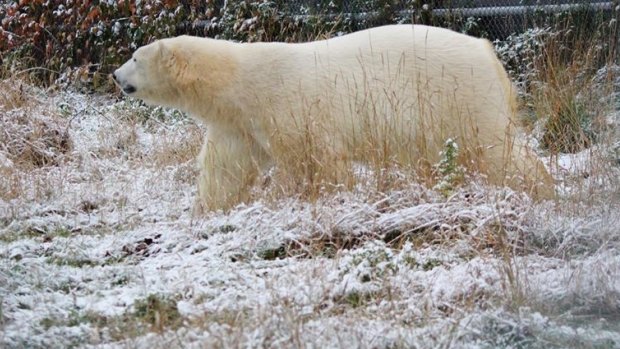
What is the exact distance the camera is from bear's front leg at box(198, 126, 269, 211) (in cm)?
591

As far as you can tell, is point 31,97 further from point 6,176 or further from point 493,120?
point 493,120

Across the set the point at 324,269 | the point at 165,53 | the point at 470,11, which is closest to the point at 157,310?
the point at 324,269

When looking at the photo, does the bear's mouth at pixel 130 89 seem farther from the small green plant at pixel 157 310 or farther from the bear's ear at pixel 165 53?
the small green plant at pixel 157 310

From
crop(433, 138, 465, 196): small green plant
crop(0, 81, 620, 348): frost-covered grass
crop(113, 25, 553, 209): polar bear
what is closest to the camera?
crop(0, 81, 620, 348): frost-covered grass

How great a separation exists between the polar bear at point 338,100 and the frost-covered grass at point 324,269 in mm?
431

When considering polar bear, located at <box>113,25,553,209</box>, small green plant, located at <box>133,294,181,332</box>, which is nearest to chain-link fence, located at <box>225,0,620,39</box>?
polar bear, located at <box>113,25,553,209</box>

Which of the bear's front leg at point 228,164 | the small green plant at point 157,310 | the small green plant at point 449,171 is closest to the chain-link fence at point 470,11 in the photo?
the bear's front leg at point 228,164

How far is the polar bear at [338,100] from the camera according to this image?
5.74m

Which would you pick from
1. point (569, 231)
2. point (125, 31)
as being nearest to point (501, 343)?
point (569, 231)

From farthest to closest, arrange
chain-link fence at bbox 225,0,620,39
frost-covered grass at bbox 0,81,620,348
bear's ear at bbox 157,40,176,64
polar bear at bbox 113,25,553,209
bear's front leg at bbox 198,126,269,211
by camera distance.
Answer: chain-link fence at bbox 225,0,620,39 < bear's ear at bbox 157,40,176,64 < bear's front leg at bbox 198,126,269,211 < polar bear at bbox 113,25,553,209 < frost-covered grass at bbox 0,81,620,348

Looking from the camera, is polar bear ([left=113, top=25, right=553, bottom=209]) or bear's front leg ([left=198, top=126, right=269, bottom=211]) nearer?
polar bear ([left=113, top=25, right=553, bottom=209])

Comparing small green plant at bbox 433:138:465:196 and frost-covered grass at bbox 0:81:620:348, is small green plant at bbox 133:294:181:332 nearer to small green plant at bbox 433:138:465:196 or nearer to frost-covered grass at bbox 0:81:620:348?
frost-covered grass at bbox 0:81:620:348

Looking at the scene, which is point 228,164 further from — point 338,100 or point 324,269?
point 324,269

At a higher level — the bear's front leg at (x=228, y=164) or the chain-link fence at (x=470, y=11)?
the chain-link fence at (x=470, y=11)
